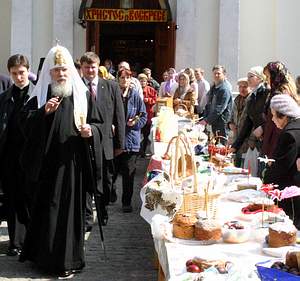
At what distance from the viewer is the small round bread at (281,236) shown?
3.63 metres

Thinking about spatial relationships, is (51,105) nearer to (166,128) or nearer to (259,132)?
(259,132)

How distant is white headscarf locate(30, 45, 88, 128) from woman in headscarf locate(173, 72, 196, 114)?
18.3 ft

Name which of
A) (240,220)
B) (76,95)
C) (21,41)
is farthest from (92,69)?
(21,41)

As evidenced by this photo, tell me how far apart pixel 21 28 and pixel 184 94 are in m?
5.08

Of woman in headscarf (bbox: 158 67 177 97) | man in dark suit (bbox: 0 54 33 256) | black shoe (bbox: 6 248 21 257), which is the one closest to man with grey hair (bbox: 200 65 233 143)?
woman in headscarf (bbox: 158 67 177 97)

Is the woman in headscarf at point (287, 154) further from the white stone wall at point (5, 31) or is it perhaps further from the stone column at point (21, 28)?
the white stone wall at point (5, 31)

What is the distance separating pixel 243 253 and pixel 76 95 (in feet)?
8.18

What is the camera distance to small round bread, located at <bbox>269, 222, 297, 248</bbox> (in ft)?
11.9

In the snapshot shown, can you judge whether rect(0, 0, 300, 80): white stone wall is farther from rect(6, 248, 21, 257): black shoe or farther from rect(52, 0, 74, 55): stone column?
rect(6, 248, 21, 257): black shoe

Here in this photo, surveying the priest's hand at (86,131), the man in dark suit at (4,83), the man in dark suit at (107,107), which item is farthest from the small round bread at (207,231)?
the man in dark suit at (4,83)

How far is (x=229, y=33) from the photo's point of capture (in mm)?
15227

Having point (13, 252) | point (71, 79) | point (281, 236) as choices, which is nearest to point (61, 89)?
point (71, 79)

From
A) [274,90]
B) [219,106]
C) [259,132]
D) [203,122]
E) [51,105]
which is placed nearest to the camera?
[51,105]

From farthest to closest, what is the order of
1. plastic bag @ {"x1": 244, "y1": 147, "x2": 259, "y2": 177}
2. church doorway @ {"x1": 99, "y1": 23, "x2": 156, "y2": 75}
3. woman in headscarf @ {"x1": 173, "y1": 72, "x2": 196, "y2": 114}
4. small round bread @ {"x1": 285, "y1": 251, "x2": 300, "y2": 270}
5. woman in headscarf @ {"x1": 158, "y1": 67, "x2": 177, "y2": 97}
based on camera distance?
church doorway @ {"x1": 99, "y1": 23, "x2": 156, "y2": 75} → woman in headscarf @ {"x1": 158, "y1": 67, "x2": 177, "y2": 97} → woman in headscarf @ {"x1": 173, "y1": 72, "x2": 196, "y2": 114} → plastic bag @ {"x1": 244, "y1": 147, "x2": 259, "y2": 177} → small round bread @ {"x1": 285, "y1": 251, "x2": 300, "y2": 270}
